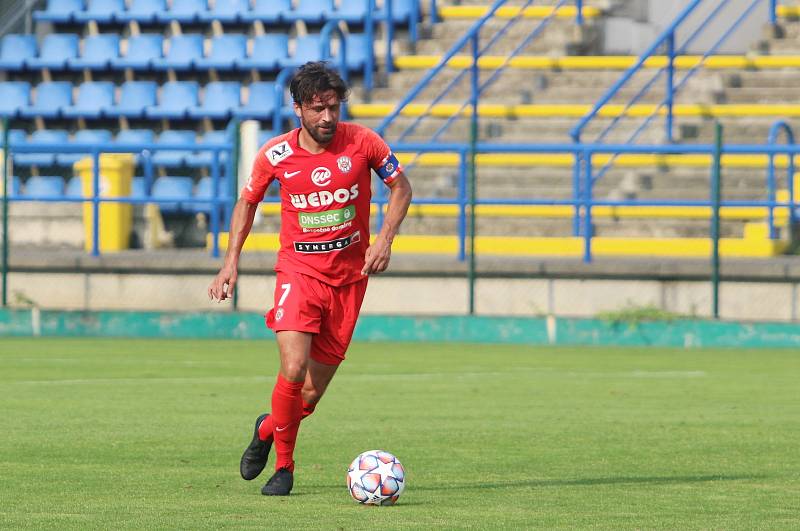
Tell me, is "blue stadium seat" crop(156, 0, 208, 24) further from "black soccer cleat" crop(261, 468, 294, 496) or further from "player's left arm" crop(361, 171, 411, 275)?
"black soccer cleat" crop(261, 468, 294, 496)

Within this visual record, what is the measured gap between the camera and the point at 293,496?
288 inches

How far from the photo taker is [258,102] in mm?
24406

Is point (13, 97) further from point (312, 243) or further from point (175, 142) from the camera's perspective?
point (312, 243)

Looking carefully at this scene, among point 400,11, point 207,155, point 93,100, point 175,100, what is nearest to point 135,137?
point 175,100

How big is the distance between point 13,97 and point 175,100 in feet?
8.33

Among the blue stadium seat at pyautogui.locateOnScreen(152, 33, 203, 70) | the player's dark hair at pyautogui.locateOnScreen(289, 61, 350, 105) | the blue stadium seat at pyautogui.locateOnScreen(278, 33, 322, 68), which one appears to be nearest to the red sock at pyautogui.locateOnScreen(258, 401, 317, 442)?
the player's dark hair at pyautogui.locateOnScreen(289, 61, 350, 105)

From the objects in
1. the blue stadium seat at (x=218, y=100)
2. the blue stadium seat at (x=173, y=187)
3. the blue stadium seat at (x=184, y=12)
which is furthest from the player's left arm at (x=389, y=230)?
the blue stadium seat at (x=184, y=12)

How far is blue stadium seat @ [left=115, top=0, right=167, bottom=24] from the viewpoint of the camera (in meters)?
26.6

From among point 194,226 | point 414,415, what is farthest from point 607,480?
point 194,226

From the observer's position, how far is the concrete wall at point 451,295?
16984 mm

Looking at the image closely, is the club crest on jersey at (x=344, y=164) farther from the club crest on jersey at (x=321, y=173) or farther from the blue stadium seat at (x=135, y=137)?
the blue stadium seat at (x=135, y=137)

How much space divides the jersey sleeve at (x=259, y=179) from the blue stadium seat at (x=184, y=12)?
62.2 feet

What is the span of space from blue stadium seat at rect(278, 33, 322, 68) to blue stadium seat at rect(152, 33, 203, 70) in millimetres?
1481

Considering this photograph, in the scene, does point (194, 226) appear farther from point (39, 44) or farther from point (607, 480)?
point (607, 480)
